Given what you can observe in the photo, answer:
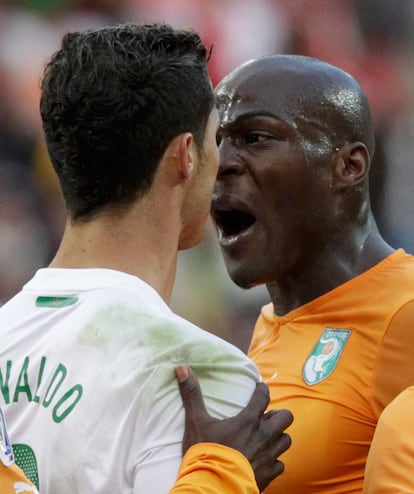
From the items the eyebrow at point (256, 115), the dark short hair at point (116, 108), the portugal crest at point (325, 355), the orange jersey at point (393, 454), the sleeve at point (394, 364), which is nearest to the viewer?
the dark short hair at point (116, 108)

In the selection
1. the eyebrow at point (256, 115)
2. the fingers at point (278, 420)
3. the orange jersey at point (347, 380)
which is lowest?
the orange jersey at point (347, 380)

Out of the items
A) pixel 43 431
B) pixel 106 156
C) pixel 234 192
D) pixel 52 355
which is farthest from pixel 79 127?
pixel 234 192

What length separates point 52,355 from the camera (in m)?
1.91

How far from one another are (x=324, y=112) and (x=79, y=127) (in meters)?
1.31

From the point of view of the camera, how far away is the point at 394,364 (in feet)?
9.22

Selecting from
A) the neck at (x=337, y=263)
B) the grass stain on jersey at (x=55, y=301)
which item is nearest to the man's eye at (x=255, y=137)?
the neck at (x=337, y=263)

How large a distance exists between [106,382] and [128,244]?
0.27 m

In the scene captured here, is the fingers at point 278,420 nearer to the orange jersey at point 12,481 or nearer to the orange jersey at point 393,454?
the orange jersey at point 393,454

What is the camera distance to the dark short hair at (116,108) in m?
1.96

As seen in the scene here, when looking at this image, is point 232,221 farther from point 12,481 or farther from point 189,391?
point 12,481

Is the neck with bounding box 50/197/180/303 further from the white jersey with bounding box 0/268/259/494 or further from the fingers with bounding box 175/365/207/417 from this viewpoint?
the fingers with bounding box 175/365/207/417

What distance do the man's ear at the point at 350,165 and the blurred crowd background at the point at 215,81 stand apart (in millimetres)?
3144

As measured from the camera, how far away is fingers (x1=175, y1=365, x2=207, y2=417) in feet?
6.04

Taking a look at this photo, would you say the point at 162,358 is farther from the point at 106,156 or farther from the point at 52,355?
the point at 106,156
